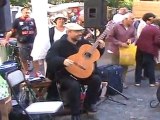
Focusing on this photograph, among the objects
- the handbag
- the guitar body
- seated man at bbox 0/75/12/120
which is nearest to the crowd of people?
the guitar body

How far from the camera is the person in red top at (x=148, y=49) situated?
7.45m

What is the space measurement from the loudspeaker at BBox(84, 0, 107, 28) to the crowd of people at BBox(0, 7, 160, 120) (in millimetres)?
475

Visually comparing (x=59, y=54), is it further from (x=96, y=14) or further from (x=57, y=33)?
(x=96, y=14)

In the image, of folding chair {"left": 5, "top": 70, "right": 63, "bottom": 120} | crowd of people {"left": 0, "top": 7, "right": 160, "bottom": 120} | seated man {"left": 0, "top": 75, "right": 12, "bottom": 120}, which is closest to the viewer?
seated man {"left": 0, "top": 75, "right": 12, "bottom": 120}

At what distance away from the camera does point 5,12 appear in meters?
3.65

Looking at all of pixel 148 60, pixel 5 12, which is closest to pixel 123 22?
pixel 148 60

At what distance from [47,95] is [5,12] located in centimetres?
239

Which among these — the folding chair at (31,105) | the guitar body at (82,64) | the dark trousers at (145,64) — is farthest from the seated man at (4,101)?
the dark trousers at (145,64)

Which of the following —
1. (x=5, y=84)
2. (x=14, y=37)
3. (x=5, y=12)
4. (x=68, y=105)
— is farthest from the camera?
(x=14, y=37)

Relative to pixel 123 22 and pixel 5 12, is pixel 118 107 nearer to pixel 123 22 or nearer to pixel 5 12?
pixel 123 22

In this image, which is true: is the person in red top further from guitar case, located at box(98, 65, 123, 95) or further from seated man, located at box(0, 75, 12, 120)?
seated man, located at box(0, 75, 12, 120)

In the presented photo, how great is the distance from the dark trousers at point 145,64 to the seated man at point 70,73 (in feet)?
7.21

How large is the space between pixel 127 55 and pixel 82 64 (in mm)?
2231

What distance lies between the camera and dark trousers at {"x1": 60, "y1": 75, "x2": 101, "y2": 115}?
5.28 metres
